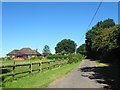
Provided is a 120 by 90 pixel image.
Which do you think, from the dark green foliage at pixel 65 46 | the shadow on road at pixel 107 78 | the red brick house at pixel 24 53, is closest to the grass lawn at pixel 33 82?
the shadow on road at pixel 107 78

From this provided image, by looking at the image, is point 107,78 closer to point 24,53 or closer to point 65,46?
point 24,53

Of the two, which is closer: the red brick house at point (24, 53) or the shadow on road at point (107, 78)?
the shadow on road at point (107, 78)

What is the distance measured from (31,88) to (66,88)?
186 cm

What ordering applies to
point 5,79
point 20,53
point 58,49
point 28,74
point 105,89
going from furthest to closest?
point 58,49
point 20,53
point 28,74
point 5,79
point 105,89

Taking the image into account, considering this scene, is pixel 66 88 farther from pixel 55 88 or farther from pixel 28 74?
pixel 28 74

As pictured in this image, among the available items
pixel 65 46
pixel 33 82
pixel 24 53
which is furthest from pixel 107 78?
pixel 65 46

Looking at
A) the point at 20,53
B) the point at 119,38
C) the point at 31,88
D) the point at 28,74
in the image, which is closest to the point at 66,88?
the point at 31,88

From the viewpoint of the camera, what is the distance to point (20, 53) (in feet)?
488

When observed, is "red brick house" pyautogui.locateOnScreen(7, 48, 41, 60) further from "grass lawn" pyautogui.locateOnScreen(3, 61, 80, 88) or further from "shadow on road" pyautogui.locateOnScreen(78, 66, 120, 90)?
"grass lawn" pyautogui.locateOnScreen(3, 61, 80, 88)

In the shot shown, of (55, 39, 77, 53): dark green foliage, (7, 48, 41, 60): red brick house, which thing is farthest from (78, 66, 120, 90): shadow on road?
(55, 39, 77, 53): dark green foliage

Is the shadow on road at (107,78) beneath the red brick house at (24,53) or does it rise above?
beneath

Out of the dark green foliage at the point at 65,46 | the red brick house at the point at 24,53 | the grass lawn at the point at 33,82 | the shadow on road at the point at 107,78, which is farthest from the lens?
the dark green foliage at the point at 65,46

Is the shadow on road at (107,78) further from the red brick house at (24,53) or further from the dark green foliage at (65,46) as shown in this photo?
the dark green foliage at (65,46)

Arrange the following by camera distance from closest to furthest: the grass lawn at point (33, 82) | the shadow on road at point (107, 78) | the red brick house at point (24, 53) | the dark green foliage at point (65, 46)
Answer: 1. the grass lawn at point (33, 82)
2. the shadow on road at point (107, 78)
3. the red brick house at point (24, 53)
4. the dark green foliage at point (65, 46)
